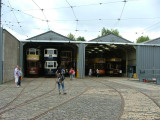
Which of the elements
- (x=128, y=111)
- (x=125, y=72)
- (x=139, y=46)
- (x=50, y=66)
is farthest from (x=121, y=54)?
(x=128, y=111)

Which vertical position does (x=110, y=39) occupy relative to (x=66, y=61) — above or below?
above

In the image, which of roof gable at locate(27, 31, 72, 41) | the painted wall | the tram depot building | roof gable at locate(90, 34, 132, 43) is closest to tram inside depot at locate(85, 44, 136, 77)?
the tram depot building

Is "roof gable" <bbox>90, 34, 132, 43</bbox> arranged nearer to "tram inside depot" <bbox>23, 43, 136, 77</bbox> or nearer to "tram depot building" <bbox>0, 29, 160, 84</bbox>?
"tram depot building" <bbox>0, 29, 160, 84</bbox>

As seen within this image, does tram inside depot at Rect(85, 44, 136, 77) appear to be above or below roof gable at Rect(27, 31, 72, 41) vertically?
below

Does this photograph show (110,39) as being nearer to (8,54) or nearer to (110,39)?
(110,39)

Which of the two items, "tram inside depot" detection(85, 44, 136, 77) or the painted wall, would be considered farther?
"tram inside depot" detection(85, 44, 136, 77)


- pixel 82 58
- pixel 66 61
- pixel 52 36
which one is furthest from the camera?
pixel 66 61

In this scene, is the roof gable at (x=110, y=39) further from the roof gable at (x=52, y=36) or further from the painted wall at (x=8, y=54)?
the painted wall at (x=8, y=54)

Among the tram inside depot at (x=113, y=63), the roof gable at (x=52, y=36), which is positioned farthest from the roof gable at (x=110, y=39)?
the roof gable at (x=52, y=36)

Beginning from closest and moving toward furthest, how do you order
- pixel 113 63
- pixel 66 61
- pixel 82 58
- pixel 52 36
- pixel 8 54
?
pixel 8 54 → pixel 82 58 → pixel 52 36 → pixel 66 61 → pixel 113 63

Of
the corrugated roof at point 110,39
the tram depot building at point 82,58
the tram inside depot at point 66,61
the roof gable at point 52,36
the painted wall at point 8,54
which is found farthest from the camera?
the corrugated roof at point 110,39

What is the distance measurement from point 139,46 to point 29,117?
27.0m

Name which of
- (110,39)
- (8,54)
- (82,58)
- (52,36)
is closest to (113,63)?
(110,39)

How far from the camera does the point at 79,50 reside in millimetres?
30250
